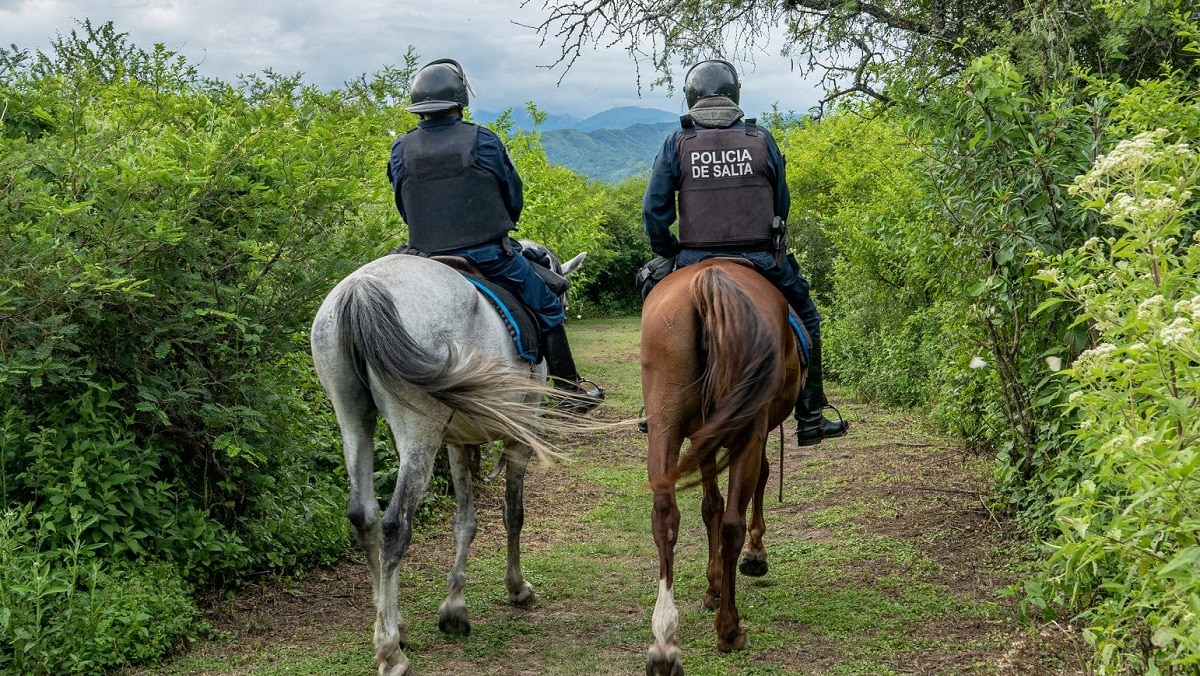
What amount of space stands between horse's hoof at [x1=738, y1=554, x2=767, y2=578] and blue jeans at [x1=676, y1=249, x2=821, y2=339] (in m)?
1.48

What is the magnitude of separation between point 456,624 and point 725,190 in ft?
9.47

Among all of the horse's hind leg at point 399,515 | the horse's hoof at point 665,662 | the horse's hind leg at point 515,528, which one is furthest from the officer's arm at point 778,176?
the horse's hoof at point 665,662

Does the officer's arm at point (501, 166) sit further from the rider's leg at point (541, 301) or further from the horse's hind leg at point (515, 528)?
the horse's hind leg at point (515, 528)

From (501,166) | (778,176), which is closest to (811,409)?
(778,176)

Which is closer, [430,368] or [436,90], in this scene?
[430,368]

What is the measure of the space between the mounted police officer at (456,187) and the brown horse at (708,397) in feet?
3.28

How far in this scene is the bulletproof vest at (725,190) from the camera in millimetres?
5984

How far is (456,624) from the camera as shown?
582cm

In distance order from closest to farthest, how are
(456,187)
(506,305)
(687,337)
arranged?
(687,337), (506,305), (456,187)

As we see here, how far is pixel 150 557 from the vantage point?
556 centimetres

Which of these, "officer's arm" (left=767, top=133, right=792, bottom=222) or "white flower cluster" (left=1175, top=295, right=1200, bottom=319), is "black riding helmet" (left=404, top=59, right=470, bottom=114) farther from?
"white flower cluster" (left=1175, top=295, right=1200, bottom=319)

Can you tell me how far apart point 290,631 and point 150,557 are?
85cm

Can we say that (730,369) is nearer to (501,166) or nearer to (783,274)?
(783,274)

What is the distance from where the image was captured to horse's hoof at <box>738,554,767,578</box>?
667 cm
